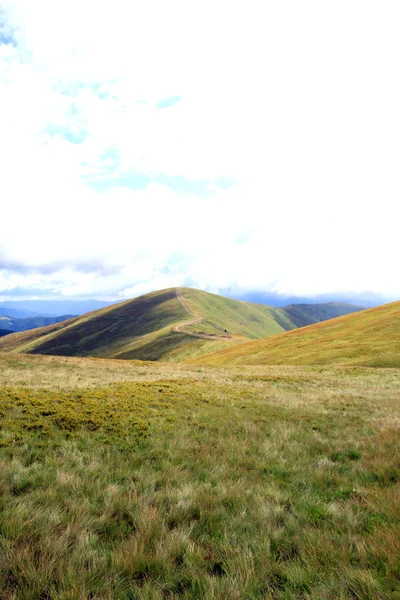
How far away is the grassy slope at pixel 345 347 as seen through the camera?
53562 mm

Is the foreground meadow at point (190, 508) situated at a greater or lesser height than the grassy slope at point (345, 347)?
greater

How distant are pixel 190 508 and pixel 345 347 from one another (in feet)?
218

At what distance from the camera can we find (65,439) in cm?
920

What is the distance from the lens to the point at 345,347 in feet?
208

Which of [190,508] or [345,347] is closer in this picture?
[190,508]

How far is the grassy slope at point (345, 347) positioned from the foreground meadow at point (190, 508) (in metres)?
47.0

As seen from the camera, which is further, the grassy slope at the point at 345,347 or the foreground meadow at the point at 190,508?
the grassy slope at the point at 345,347

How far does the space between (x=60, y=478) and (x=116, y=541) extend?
7.82 ft

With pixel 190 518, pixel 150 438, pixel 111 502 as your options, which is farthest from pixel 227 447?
pixel 111 502

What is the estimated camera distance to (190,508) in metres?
5.75

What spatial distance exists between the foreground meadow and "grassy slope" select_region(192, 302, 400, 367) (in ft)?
154

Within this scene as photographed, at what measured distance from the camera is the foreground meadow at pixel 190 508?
3814 mm

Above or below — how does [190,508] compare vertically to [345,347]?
above

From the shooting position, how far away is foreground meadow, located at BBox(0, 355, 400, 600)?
12.5 ft
